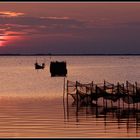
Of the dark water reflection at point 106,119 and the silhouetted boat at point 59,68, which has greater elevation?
the silhouetted boat at point 59,68

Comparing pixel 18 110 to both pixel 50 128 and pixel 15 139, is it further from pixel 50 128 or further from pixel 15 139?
pixel 15 139

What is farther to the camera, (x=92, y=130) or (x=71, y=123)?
(x=71, y=123)

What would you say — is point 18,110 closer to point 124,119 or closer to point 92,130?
point 124,119

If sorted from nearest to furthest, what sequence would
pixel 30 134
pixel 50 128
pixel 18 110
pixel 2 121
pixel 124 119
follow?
pixel 30 134, pixel 50 128, pixel 2 121, pixel 124 119, pixel 18 110

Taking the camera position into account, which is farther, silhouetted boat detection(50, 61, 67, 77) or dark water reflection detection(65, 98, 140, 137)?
silhouetted boat detection(50, 61, 67, 77)

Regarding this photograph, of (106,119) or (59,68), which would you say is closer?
(106,119)

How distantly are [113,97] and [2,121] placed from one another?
9653 millimetres

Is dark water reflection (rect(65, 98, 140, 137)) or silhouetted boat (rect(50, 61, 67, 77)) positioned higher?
silhouetted boat (rect(50, 61, 67, 77))

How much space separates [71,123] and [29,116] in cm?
307

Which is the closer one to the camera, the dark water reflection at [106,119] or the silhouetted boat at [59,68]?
the dark water reflection at [106,119]

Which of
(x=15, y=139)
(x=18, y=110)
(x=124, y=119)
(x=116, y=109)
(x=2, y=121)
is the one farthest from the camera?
(x=116, y=109)

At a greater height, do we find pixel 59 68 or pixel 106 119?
pixel 59 68

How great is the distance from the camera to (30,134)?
21094mm

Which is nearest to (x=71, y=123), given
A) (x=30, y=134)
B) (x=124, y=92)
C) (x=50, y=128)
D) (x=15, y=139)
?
(x=50, y=128)
